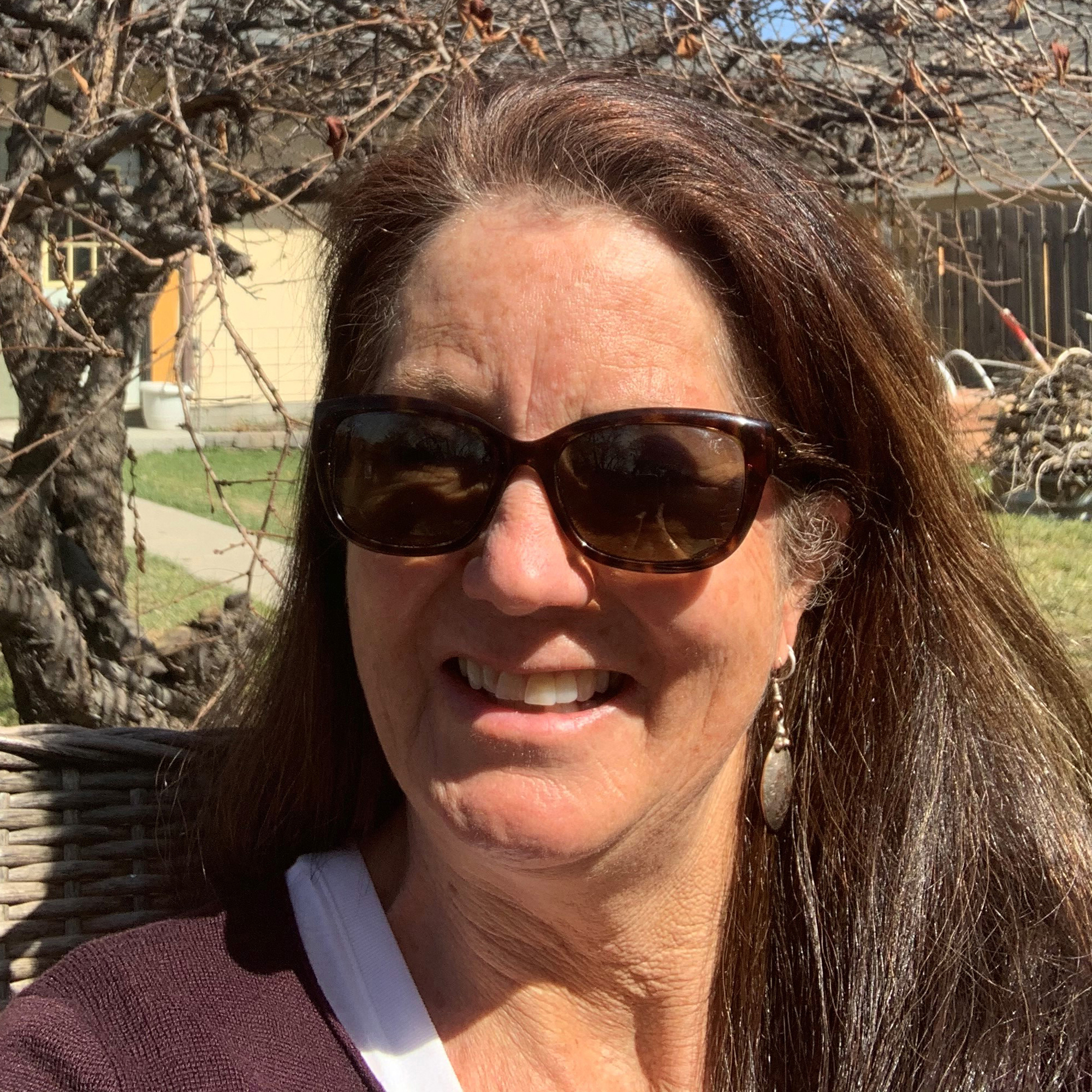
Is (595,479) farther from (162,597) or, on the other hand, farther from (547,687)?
(162,597)

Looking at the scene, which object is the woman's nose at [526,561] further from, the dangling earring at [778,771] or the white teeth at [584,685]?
the dangling earring at [778,771]

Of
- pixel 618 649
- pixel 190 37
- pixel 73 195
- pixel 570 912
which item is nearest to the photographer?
pixel 618 649

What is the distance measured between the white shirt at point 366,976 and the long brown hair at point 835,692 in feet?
0.50

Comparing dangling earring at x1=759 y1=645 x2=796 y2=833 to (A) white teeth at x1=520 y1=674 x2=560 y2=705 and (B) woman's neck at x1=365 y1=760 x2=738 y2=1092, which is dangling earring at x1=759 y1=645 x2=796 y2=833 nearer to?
(B) woman's neck at x1=365 y1=760 x2=738 y2=1092

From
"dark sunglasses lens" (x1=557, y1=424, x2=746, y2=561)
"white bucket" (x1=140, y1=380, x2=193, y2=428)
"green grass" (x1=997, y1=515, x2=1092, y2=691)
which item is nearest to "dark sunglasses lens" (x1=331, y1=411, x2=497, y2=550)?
"dark sunglasses lens" (x1=557, y1=424, x2=746, y2=561)

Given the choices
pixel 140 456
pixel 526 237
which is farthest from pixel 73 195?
pixel 140 456

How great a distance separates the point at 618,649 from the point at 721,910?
539mm

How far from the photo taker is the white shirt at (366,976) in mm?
1576

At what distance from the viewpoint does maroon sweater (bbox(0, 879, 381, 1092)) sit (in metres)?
1.48

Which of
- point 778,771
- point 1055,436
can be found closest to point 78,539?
point 778,771

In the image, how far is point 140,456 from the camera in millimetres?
10484

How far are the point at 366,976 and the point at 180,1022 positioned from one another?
25cm

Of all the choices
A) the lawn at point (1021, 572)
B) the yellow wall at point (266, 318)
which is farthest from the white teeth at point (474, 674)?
the lawn at point (1021, 572)

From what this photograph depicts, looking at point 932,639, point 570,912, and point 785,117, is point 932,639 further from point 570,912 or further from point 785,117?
point 785,117
